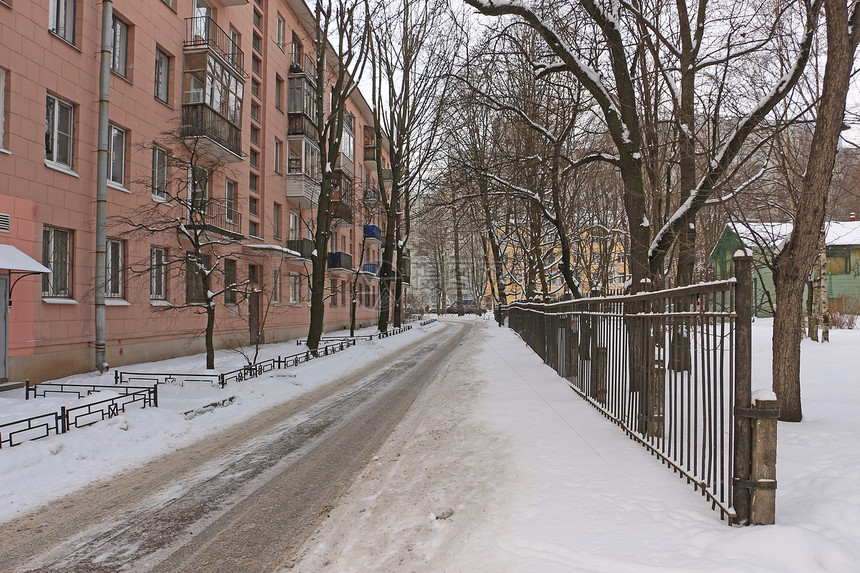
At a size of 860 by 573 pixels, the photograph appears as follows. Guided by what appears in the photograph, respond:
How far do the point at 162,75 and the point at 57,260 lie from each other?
7.60 meters

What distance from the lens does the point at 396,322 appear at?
32062mm

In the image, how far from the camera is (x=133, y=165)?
1523 cm

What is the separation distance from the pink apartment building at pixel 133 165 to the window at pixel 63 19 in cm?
3

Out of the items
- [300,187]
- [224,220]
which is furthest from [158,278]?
[300,187]

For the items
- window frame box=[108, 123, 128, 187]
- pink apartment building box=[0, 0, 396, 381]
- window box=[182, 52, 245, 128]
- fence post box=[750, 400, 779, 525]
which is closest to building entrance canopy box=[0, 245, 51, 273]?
pink apartment building box=[0, 0, 396, 381]

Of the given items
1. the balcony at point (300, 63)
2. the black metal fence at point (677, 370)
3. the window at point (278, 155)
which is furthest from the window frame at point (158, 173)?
the black metal fence at point (677, 370)

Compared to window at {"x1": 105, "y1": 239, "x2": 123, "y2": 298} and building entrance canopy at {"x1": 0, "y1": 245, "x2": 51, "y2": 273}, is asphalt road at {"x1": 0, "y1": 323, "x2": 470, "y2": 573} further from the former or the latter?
window at {"x1": 105, "y1": 239, "x2": 123, "y2": 298}

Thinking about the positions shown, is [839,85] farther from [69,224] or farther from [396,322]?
[396,322]

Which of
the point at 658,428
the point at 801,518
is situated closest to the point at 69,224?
the point at 658,428

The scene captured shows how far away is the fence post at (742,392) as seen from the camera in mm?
3391

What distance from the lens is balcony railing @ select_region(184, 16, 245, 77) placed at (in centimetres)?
1798

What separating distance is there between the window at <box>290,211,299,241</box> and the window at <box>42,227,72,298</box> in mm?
13805

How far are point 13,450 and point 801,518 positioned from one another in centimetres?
770

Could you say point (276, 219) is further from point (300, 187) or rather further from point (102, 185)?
point (102, 185)
